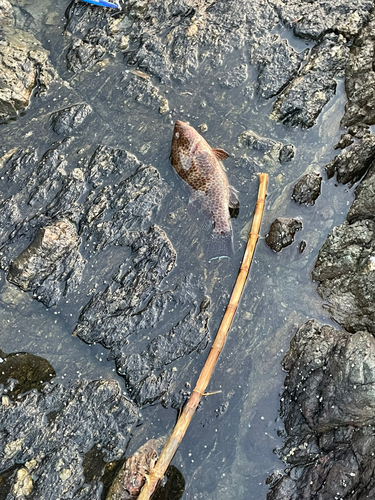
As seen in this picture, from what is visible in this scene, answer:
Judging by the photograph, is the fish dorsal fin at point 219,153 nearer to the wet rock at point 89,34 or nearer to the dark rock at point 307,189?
the dark rock at point 307,189

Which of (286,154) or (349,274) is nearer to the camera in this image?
(349,274)

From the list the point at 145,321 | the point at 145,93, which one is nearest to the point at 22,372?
the point at 145,321

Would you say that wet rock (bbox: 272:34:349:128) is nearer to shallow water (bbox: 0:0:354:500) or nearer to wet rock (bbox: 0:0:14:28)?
shallow water (bbox: 0:0:354:500)

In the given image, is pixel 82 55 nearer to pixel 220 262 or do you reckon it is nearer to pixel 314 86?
pixel 314 86

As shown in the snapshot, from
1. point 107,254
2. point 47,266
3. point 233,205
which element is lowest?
point 47,266

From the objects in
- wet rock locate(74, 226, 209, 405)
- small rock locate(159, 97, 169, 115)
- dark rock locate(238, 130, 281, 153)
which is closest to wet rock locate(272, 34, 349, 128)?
dark rock locate(238, 130, 281, 153)

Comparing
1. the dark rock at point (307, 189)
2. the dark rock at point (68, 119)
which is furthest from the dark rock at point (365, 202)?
the dark rock at point (68, 119)

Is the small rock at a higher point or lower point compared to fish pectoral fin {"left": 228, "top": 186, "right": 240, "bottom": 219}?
higher
